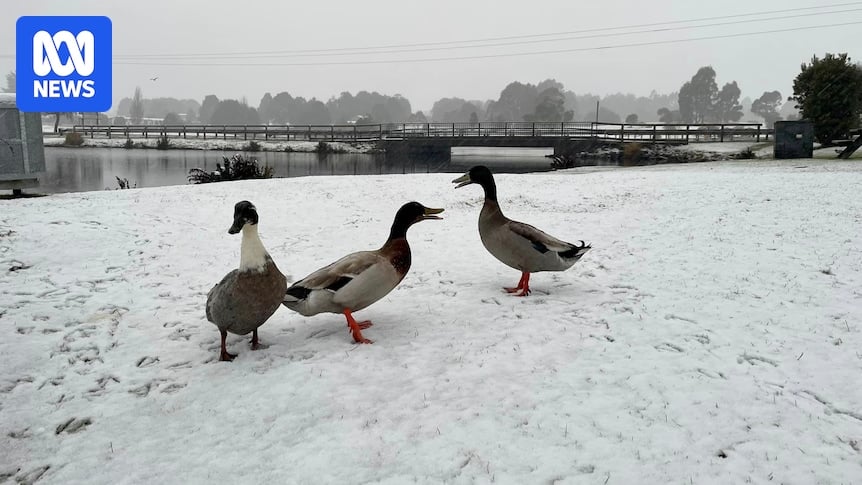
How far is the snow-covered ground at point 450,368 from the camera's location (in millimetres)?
3438

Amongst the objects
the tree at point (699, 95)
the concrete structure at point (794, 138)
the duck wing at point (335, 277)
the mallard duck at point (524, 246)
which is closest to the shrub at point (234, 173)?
the mallard duck at point (524, 246)

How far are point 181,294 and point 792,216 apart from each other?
1189 centimetres

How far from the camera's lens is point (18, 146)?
14.1 meters

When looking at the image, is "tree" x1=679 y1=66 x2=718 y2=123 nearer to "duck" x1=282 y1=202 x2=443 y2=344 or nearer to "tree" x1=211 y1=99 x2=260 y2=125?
"tree" x1=211 y1=99 x2=260 y2=125

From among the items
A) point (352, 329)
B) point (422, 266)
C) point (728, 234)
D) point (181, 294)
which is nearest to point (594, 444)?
point (352, 329)

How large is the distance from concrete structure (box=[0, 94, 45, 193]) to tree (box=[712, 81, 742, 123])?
16013 centimetres

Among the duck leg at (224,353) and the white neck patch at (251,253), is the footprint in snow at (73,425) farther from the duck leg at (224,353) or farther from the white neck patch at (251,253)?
the white neck patch at (251,253)

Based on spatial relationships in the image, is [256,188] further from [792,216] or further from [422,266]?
[792,216]

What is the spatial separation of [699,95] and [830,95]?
12955 cm

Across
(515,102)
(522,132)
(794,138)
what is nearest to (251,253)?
(794,138)

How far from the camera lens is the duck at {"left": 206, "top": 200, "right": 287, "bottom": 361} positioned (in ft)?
15.2

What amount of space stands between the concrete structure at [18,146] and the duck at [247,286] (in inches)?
519

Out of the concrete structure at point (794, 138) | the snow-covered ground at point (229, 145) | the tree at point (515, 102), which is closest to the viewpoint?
the concrete structure at point (794, 138)

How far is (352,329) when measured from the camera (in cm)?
532
